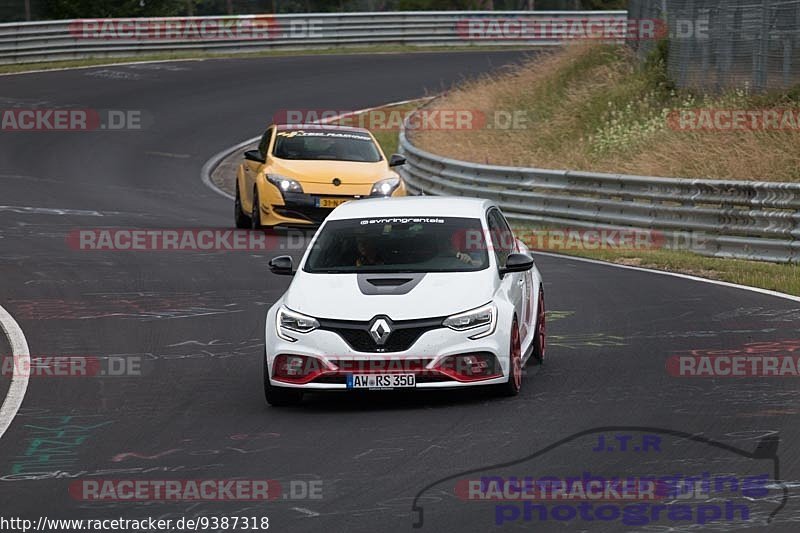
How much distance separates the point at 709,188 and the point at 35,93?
78.5ft

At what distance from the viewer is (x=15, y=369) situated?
41.3ft

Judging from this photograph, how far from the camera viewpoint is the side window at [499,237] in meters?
11.8

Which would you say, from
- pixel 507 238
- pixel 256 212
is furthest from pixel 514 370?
pixel 256 212

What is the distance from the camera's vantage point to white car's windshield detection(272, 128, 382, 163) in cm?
2358

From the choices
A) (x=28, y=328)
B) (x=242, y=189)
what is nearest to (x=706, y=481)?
(x=28, y=328)

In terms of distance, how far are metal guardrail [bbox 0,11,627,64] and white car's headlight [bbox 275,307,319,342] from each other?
35.7 meters

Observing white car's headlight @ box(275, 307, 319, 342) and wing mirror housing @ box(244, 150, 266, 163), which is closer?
white car's headlight @ box(275, 307, 319, 342)

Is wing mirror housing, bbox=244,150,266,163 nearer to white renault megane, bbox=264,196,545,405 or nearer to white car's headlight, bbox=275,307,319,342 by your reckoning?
white renault megane, bbox=264,196,545,405

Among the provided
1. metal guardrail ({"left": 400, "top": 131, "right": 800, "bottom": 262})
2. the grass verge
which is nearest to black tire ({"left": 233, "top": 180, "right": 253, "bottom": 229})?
metal guardrail ({"left": 400, "top": 131, "right": 800, "bottom": 262})

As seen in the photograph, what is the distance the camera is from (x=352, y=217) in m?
12.1

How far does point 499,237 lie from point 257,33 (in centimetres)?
3770

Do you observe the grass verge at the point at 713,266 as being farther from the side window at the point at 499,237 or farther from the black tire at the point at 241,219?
the black tire at the point at 241,219

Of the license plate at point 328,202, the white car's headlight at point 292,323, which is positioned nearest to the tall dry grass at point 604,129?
the license plate at point 328,202

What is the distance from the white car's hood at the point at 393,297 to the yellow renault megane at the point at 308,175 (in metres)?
11.3
